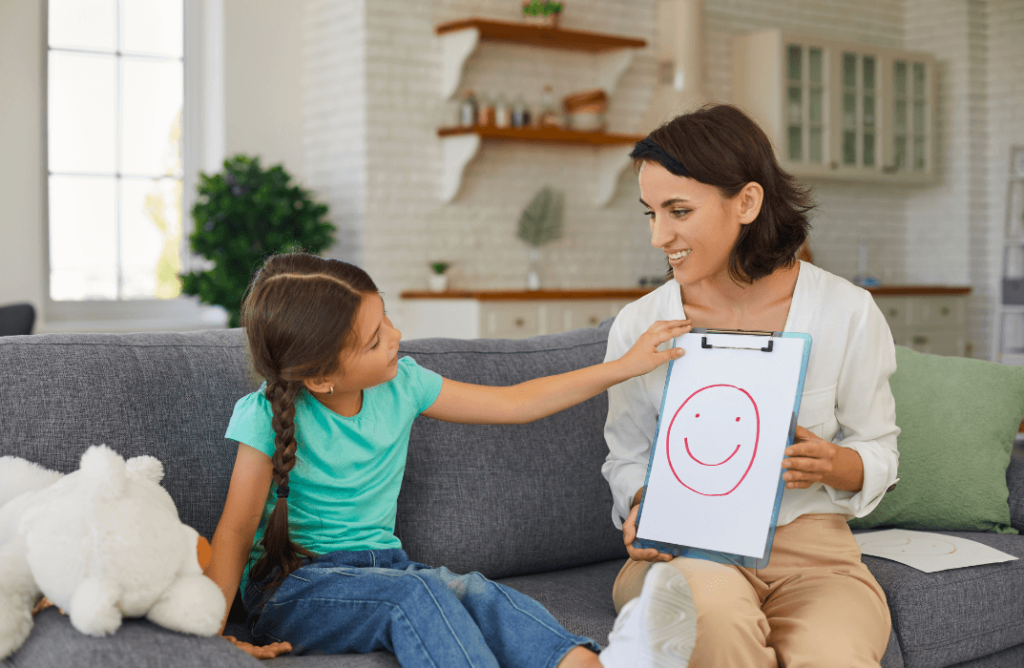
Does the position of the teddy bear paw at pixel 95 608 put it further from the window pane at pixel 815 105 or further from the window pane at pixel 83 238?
the window pane at pixel 815 105

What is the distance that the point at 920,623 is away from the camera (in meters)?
1.60

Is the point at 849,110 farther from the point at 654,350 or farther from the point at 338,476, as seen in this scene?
the point at 338,476

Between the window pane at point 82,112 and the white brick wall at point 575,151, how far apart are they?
39.0 inches

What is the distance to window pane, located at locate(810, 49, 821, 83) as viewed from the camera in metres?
6.19

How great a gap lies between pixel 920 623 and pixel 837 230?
5431 millimetres

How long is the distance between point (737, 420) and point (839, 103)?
5.44 m

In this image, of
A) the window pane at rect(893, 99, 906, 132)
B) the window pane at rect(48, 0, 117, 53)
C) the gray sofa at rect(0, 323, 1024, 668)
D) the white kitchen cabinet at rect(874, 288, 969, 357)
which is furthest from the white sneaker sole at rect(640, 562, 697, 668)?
the window pane at rect(893, 99, 906, 132)

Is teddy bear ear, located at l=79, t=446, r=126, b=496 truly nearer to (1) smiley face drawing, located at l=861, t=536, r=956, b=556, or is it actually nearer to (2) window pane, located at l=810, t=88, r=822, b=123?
(1) smiley face drawing, located at l=861, t=536, r=956, b=556

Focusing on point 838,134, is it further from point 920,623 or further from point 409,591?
point 409,591

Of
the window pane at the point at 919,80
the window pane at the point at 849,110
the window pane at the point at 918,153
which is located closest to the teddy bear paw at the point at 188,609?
the window pane at the point at 849,110

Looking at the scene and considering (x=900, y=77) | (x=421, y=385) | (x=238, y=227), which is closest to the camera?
(x=421, y=385)

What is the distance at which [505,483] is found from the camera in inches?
69.9

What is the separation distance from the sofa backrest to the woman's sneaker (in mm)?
633

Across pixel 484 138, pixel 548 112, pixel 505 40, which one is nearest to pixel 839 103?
pixel 548 112
